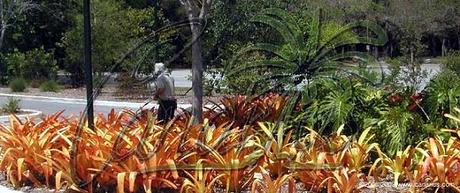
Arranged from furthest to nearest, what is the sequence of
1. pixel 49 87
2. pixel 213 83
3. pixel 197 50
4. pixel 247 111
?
pixel 49 87 < pixel 213 83 < pixel 247 111 < pixel 197 50

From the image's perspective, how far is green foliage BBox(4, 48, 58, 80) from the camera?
3269 cm

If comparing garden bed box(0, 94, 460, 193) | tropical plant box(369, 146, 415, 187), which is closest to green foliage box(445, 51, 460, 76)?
garden bed box(0, 94, 460, 193)

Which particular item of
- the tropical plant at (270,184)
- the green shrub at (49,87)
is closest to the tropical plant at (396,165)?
the tropical plant at (270,184)

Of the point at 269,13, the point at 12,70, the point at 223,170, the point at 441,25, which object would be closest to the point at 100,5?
the point at 12,70

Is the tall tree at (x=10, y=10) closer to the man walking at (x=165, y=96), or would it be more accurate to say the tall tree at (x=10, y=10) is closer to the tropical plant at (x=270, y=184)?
the man walking at (x=165, y=96)

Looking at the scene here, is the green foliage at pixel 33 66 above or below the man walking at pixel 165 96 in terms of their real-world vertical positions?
above

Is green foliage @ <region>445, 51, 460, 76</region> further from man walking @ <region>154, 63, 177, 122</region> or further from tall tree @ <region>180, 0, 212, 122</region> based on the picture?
tall tree @ <region>180, 0, 212, 122</region>

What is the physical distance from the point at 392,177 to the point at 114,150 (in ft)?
10.0

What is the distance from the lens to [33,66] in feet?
107

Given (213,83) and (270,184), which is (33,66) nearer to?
(213,83)

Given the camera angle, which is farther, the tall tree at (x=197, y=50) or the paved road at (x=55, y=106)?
the paved road at (x=55, y=106)

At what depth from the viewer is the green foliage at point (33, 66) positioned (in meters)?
32.7

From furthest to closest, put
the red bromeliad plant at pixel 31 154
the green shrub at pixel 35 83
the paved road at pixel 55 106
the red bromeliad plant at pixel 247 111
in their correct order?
the green shrub at pixel 35 83 < the paved road at pixel 55 106 < the red bromeliad plant at pixel 247 111 < the red bromeliad plant at pixel 31 154

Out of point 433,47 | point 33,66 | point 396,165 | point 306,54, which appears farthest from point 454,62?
point 433,47
